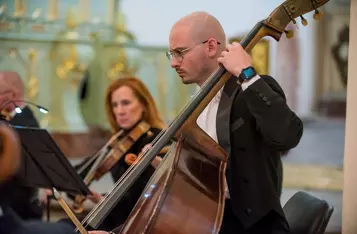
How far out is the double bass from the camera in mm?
1745

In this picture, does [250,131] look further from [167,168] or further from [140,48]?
[140,48]

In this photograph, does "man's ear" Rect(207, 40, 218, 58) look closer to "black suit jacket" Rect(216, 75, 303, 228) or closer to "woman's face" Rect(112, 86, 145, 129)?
"black suit jacket" Rect(216, 75, 303, 228)

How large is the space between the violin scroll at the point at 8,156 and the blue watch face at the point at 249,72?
85 centimetres

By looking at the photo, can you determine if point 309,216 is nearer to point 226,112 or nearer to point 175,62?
point 226,112

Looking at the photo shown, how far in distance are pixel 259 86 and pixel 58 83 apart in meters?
4.61

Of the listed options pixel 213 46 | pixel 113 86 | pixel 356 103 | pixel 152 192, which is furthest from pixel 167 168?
pixel 113 86

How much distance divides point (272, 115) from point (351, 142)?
2.63ft

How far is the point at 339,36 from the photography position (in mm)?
11438

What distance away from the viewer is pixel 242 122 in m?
1.88

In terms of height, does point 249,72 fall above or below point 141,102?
above

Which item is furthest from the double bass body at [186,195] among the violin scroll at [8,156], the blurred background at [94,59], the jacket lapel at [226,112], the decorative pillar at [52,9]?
the decorative pillar at [52,9]

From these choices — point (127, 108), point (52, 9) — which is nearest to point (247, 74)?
point (127, 108)

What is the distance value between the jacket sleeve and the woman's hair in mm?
1262

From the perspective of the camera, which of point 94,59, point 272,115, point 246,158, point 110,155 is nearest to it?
point 272,115
